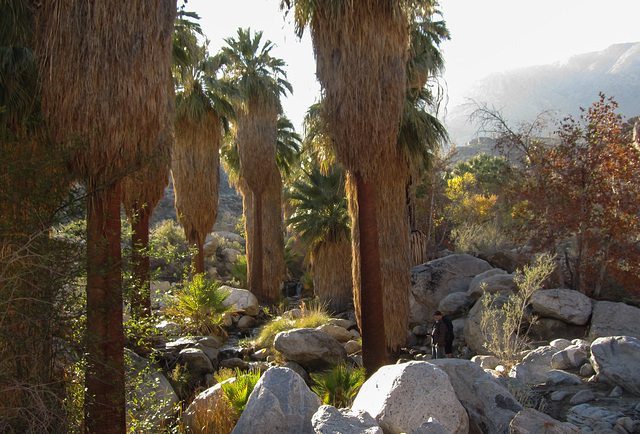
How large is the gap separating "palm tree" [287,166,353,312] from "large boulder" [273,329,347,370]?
22.7ft

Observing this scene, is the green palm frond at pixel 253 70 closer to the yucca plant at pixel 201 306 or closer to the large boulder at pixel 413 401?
the yucca plant at pixel 201 306

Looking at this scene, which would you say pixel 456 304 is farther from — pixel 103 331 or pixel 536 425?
pixel 103 331

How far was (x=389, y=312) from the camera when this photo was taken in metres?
12.6

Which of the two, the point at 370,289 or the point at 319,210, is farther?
the point at 319,210

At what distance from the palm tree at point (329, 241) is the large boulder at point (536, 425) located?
13722mm

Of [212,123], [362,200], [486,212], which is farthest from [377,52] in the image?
[486,212]

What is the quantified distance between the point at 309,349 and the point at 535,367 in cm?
548

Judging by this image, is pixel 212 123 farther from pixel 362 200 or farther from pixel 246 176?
pixel 362 200

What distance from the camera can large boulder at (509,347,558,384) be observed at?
858cm

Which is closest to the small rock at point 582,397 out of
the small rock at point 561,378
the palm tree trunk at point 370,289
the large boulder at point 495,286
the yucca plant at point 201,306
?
the small rock at point 561,378

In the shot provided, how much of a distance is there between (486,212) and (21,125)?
27.2 m

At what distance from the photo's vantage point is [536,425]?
5.75 meters

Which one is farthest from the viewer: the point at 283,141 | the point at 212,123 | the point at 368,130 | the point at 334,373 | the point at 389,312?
the point at 283,141

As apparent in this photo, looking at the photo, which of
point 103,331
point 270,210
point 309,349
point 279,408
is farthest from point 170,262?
point 279,408
